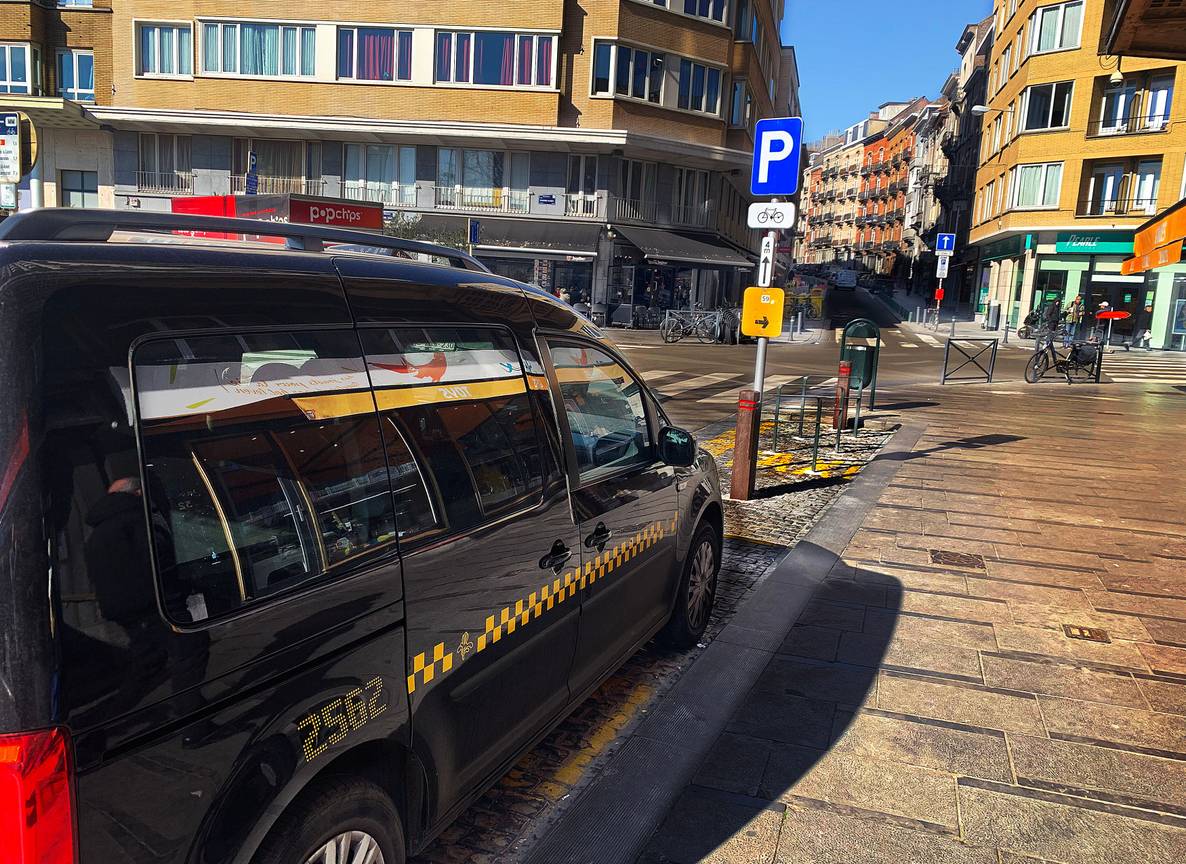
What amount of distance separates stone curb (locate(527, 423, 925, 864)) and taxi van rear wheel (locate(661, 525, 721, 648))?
5.9 inches

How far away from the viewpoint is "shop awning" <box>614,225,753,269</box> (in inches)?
1268

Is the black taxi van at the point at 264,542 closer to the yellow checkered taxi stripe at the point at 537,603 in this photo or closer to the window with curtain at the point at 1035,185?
the yellow checkered taxi stripe at the point at 537,603

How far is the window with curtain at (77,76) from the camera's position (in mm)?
35062

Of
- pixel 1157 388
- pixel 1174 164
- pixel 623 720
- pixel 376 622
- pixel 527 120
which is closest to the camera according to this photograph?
pixel 376 622

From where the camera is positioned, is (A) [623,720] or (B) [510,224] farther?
(B) [510,224]

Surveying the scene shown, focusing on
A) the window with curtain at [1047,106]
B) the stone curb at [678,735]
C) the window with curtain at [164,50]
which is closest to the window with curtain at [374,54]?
the window with curtain at [164,50]

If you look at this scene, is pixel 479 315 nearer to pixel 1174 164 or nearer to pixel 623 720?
pixel 623 720

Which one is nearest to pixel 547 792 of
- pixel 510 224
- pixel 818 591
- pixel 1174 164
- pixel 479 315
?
pixel 479 315

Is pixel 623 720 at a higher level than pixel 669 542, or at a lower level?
lower

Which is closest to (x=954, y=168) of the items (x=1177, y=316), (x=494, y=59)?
(x=1177, y=316)

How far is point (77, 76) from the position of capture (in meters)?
35.1

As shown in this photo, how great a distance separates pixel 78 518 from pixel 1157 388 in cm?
2278

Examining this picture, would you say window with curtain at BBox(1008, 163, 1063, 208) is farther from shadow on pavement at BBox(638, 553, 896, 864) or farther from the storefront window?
shadow on pavement at BBox(638, 553, 896, 864)

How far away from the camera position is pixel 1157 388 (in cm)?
1989
